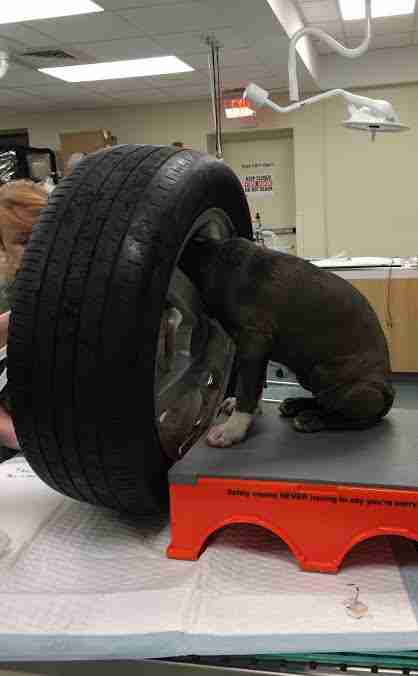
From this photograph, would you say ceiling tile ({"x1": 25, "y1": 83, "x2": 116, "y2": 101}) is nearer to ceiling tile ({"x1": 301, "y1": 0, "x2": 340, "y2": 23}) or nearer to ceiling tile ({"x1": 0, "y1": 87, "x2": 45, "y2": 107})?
ceiling tile ({"x1": 0, "y1": 87, "x2": 45, "y2": 107})

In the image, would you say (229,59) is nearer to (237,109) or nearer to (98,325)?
(237,109)

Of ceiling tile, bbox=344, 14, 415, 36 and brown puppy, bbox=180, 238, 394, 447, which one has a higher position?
ceiling tile, bbox=344, 14, 415, 36

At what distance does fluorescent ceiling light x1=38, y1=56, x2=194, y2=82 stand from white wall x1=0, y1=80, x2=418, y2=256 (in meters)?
1.40

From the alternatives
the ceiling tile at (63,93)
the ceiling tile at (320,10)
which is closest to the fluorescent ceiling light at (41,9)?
the ceiling tile at (320,10)

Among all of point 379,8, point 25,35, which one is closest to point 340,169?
point 379,8

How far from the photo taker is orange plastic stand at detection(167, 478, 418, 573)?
977 millimetres

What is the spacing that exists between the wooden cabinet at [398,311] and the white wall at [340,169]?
3053 mm

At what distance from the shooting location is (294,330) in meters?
1.18

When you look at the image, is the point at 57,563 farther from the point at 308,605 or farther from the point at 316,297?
the point at 316,297

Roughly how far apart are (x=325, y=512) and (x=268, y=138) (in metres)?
6.62

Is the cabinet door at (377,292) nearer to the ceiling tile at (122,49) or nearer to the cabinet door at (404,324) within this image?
the cabinet door at (404,324)

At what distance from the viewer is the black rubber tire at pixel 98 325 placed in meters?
0.98

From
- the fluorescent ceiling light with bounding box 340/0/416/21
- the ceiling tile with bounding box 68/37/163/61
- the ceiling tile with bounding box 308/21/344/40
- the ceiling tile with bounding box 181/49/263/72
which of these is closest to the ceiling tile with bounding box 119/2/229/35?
the ceiling tile with bounding box 68/37/163/61

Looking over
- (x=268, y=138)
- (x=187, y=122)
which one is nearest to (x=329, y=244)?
(x=268, y=138)
